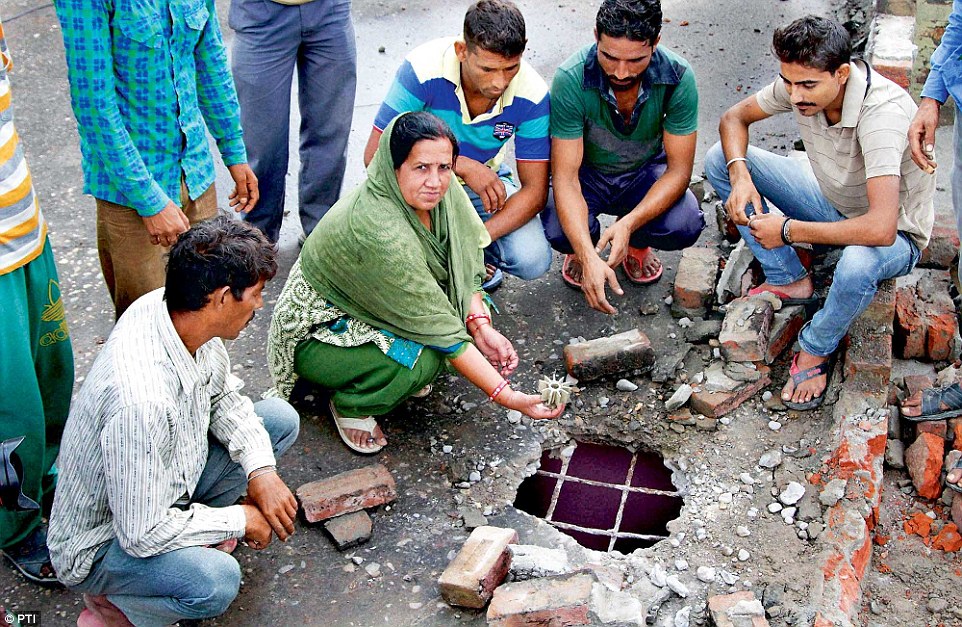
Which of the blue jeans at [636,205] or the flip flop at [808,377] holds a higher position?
the blue jeans at [636,205]

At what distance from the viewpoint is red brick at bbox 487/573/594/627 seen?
3.11 meters

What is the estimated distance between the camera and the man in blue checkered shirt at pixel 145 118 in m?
3.28

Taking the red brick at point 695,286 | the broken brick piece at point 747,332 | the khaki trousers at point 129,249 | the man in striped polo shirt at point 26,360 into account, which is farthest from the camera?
the red brick at point 695,286

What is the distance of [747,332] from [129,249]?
2670 mm

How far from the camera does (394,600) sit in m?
3.38

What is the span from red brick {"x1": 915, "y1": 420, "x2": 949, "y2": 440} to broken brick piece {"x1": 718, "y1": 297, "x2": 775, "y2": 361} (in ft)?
2.30

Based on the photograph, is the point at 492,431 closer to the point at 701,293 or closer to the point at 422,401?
the point at 422,401

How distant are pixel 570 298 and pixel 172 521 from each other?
254 centimetres

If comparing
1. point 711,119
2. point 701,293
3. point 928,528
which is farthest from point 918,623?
point 711,119

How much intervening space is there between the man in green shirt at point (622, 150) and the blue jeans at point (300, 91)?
113 centimetres

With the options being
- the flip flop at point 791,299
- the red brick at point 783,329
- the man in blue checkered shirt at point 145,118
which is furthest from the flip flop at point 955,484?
the man in blue checkered shirt at point 145,118

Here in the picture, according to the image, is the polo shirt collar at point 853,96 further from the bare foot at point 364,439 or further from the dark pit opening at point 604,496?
the bare foot at point 364,439

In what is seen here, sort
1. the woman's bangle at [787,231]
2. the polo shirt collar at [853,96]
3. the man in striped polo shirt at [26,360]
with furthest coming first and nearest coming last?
the woman's bangle at [787,231] → the polo shirt collar at [853,96] → the man in striped polo shirt at [26,360]

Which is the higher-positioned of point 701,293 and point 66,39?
point 66,39
